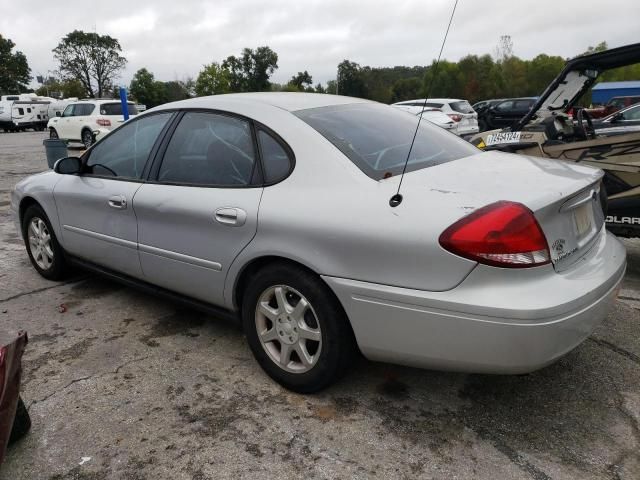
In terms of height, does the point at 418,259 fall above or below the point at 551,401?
above

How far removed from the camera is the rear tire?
2.29 metres

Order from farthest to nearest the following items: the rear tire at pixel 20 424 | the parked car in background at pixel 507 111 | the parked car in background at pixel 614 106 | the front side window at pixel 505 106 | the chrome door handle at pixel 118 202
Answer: the front side window at pixel 505 106 → the parked car in background at pixel 614 106 → the parked car in background at pixel 507 111 → the chrome door handle at pixel 118 202 → the rear tire at pixel 20 424

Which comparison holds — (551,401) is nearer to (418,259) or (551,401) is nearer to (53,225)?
(418,259)

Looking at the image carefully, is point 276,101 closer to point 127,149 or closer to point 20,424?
point 127,149

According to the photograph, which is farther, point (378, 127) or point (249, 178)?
point (378, 127)

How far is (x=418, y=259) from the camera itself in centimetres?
208

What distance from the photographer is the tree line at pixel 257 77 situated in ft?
177

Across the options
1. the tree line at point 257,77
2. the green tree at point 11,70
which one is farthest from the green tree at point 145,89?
the green tree at point 11,70

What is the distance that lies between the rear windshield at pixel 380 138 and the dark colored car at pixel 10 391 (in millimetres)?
1640


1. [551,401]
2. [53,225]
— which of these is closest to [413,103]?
[53,225]

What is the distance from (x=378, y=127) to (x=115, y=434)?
2026mm

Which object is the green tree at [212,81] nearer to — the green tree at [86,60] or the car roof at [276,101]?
the green tree at [86,60]

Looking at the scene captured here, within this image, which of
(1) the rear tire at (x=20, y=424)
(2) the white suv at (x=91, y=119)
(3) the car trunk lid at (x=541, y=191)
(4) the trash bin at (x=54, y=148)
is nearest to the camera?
(3) the car trunk lid at (x=541, y=191)

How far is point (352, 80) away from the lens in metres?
58.2
